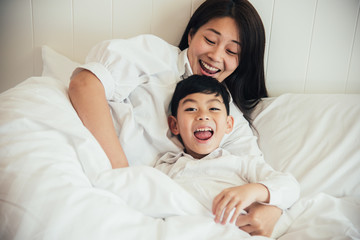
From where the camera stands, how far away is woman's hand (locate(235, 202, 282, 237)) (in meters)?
0.72

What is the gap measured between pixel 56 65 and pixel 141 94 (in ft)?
1.67

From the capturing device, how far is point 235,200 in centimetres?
68

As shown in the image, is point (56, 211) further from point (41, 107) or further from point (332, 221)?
point (332, 221)

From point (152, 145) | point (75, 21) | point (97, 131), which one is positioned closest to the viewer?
point (97, 131)

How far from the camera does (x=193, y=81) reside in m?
0.98

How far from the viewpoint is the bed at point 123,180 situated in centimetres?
53

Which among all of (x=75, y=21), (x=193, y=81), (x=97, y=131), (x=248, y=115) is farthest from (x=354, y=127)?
(x=75, y=21)

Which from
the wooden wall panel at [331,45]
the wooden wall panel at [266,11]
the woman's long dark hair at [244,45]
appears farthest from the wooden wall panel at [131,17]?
the wooden wall panel at [331,45]

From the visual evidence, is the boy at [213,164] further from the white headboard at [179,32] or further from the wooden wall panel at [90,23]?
the wooden wall panel at [90,23]

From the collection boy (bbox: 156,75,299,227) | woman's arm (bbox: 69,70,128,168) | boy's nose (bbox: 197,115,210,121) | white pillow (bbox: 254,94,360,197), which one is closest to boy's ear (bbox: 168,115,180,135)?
boy (bbox: 156,75,299,227)

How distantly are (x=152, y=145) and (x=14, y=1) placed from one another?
38.1 inches

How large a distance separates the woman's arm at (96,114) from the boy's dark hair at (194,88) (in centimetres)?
26

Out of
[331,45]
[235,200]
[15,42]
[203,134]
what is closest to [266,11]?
[331,45]

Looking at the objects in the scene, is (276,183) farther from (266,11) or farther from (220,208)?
(266,11)
